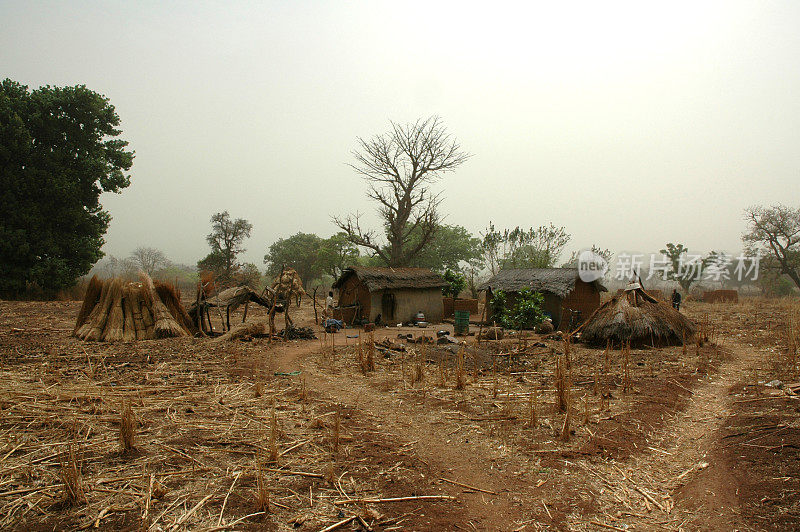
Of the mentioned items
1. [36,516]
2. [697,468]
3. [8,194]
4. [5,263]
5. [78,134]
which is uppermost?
[78,134]

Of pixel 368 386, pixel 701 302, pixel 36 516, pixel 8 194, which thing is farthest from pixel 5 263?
pixel 701 302

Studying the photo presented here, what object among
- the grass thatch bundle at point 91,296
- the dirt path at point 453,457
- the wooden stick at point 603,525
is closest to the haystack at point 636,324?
the dirt path at point 453,457

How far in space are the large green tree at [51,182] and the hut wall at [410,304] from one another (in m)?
16.3

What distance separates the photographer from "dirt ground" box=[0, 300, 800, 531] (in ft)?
12.0

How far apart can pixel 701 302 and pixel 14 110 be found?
144 feet

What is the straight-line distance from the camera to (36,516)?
3.40 metres

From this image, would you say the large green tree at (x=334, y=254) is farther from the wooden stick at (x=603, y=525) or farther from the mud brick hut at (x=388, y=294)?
the wooden stick at (x=603, y=525)

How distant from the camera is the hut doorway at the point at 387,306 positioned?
2014cm

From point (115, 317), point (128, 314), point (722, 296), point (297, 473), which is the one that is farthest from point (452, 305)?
point (722, 296)

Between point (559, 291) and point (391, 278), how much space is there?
7.16 m

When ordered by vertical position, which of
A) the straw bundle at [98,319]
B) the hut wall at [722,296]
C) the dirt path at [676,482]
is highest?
the straw bundle at [98,319]

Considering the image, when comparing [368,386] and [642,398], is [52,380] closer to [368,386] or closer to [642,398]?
[368,386]

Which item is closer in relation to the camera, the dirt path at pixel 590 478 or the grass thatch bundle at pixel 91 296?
the dirt path at pixel 590 478

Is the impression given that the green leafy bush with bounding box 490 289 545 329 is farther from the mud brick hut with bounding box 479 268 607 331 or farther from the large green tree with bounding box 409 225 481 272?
the large green tree with bounding box 409 225 481 272
